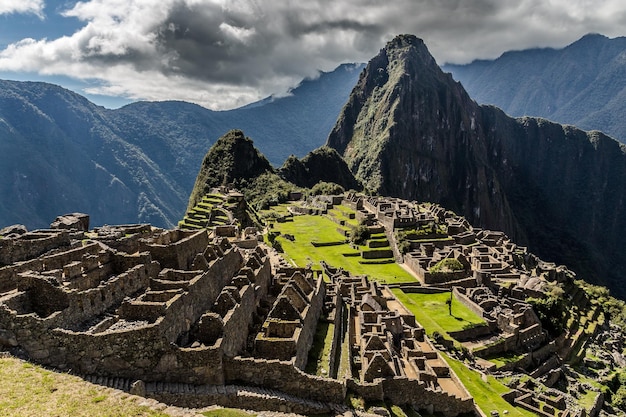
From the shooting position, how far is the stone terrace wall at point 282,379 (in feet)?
65.2

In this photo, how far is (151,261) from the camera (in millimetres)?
24828

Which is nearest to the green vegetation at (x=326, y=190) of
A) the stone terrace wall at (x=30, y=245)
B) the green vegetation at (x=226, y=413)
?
the stone terrace wall at (x=30, y=245)

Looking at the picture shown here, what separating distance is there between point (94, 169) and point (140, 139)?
44.4m

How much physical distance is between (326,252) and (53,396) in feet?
191

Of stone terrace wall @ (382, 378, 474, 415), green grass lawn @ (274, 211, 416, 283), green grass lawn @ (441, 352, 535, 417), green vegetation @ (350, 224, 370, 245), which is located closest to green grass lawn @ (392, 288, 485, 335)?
green grass lawn @ (274, 211, 416, 283)

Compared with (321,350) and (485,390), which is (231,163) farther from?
(321,350)

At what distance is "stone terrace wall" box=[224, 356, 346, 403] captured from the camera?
1988cm

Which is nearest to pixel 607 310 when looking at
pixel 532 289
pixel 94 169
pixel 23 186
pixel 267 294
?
pixel 532 289

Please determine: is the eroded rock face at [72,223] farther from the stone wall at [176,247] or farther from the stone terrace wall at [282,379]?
the stone terrace wall at [282,379]

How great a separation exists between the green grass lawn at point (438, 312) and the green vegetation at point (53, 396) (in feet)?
108

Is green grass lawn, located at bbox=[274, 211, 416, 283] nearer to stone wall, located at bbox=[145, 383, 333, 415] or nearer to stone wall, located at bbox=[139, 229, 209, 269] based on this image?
stone wall, located at bbox=[139, 229, 209, 269]

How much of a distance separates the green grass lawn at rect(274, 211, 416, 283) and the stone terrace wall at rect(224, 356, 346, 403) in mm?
36084

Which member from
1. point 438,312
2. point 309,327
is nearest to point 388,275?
point 438,312

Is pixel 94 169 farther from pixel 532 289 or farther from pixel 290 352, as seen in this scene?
pixel 290 352
